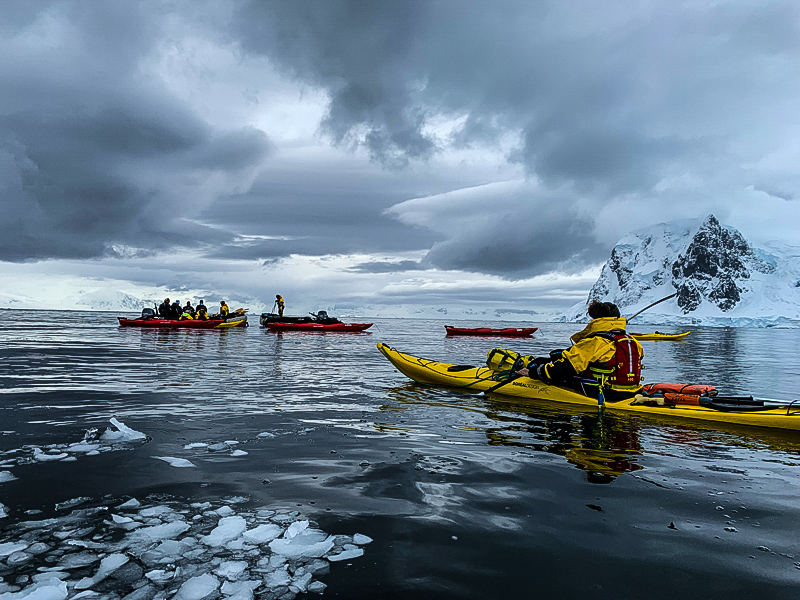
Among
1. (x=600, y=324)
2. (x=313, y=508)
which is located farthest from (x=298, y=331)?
(x=313, y=508)

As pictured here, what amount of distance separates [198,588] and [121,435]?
4366 millimetres

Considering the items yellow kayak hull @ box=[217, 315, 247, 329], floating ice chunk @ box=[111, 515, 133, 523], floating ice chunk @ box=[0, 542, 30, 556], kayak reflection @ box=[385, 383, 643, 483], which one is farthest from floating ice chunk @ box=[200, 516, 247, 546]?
yellow kayak hull @ box=[217, 315, 247, 329]

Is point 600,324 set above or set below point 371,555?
above

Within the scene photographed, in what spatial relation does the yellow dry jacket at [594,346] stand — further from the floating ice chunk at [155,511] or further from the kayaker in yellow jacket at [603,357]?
the floating ice chunk at [155,511]

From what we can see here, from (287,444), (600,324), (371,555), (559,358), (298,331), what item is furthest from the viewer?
(298,331)

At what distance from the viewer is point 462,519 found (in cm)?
400

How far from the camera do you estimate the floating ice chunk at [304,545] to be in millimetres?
3322

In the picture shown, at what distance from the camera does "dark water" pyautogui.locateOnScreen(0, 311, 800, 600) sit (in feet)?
10.3

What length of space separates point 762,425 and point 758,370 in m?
14.6

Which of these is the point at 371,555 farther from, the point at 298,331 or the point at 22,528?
the point at 298,331

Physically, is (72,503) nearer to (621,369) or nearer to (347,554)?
(347,554)

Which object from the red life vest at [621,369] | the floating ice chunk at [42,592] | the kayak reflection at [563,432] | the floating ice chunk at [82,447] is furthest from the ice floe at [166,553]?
the red life vest at [621,369]

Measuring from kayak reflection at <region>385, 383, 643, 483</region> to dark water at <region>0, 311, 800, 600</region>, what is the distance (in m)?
0.05

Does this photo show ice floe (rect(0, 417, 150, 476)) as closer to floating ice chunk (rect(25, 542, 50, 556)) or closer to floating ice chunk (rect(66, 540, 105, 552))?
floating ice chunk (rect(25, 542, 50, 556))
